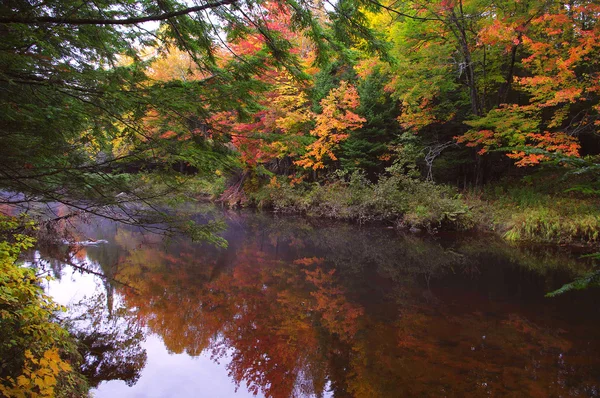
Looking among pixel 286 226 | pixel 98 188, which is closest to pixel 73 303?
pixel 98 188

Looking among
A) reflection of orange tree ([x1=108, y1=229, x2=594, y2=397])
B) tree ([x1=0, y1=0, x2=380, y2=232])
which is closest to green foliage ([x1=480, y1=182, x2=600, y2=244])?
reflection of orange tree ([x1=108, y1=229, x2=594, y2=397])

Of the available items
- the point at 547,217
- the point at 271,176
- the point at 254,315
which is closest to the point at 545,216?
the point at 547,217

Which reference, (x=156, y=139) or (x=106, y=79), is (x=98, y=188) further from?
(x=106, y=79)

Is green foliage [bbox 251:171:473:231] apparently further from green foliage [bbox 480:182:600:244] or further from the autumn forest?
green foliage [bbox 480:182:600:244]

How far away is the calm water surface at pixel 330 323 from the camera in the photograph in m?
3.86

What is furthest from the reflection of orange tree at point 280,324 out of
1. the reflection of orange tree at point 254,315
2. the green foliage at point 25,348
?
the green foliage at point 25,348

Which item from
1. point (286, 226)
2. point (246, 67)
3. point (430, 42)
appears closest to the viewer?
point (246, 67)

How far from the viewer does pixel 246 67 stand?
3.42 metres

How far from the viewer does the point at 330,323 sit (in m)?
5.21

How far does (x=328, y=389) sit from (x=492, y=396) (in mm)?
1675

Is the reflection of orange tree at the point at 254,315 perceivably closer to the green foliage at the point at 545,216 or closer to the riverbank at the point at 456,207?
the riverbank at the point at 456,207

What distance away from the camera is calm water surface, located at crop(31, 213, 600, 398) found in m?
3.86

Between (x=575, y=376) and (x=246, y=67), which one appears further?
(x=575, y=376)

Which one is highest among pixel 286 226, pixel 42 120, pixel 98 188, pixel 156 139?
pixel 42 120
